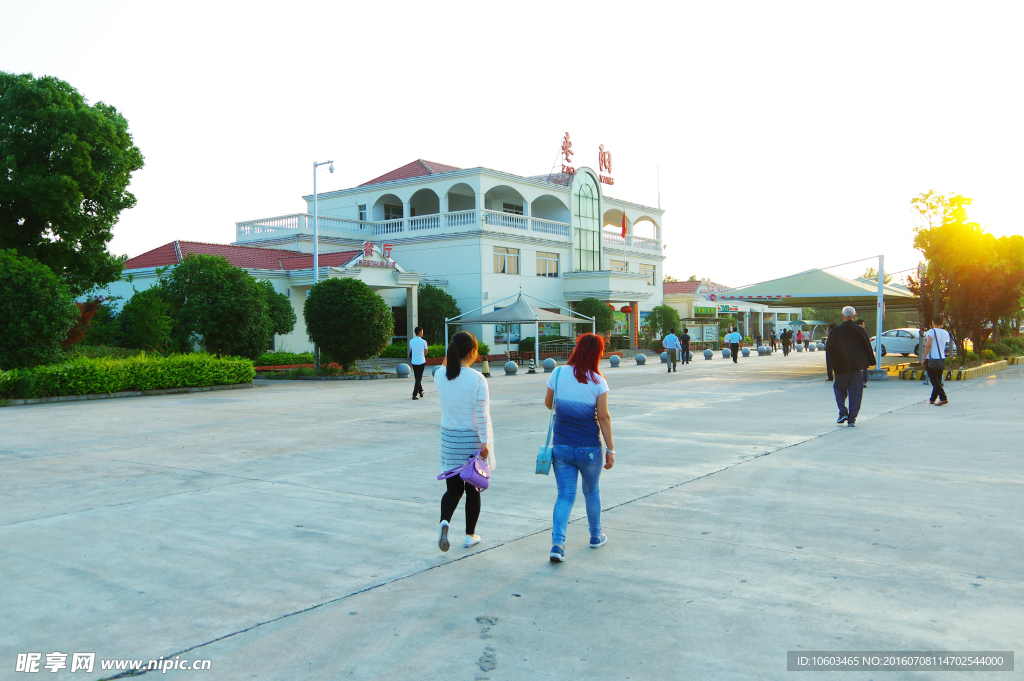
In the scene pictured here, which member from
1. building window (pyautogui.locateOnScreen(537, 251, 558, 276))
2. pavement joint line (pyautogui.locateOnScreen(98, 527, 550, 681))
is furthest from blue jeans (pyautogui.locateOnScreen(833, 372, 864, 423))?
building window (pyautogui.locateOnScreen(537, 251, 558, 276))

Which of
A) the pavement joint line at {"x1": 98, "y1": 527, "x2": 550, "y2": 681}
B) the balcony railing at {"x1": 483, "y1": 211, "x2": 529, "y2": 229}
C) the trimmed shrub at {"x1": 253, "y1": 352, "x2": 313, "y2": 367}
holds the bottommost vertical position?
the pavement joint line at {"x1": 98, "y1": 527, "x2": 550, "y2": 681}

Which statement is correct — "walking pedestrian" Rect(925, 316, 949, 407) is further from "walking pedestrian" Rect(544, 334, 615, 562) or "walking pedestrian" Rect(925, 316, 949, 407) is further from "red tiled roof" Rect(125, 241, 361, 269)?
"red tiled roof" Rect(125, 241, 361, 269)

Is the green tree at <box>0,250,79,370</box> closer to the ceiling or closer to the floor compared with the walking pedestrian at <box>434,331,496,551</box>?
closer to the ceiling

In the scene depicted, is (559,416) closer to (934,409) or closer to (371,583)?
(371,583)

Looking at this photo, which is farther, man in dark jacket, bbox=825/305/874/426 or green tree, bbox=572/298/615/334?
green tree, bbox=572/298/615/334

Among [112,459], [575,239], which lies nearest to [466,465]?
[112,459]

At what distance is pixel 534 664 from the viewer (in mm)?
3742

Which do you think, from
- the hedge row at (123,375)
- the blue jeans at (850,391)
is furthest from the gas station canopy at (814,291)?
the hedge row at (123,375)

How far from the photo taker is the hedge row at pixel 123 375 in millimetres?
17828

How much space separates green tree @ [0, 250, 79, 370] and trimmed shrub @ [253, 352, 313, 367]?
33.9 ft

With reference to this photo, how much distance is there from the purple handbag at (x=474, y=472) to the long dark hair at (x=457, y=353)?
24.7 inches

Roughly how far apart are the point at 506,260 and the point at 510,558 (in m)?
37.2

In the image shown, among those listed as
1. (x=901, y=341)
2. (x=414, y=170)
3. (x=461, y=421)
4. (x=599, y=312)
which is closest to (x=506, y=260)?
(x=599, y=312)

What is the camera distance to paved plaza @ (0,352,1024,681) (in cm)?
394
